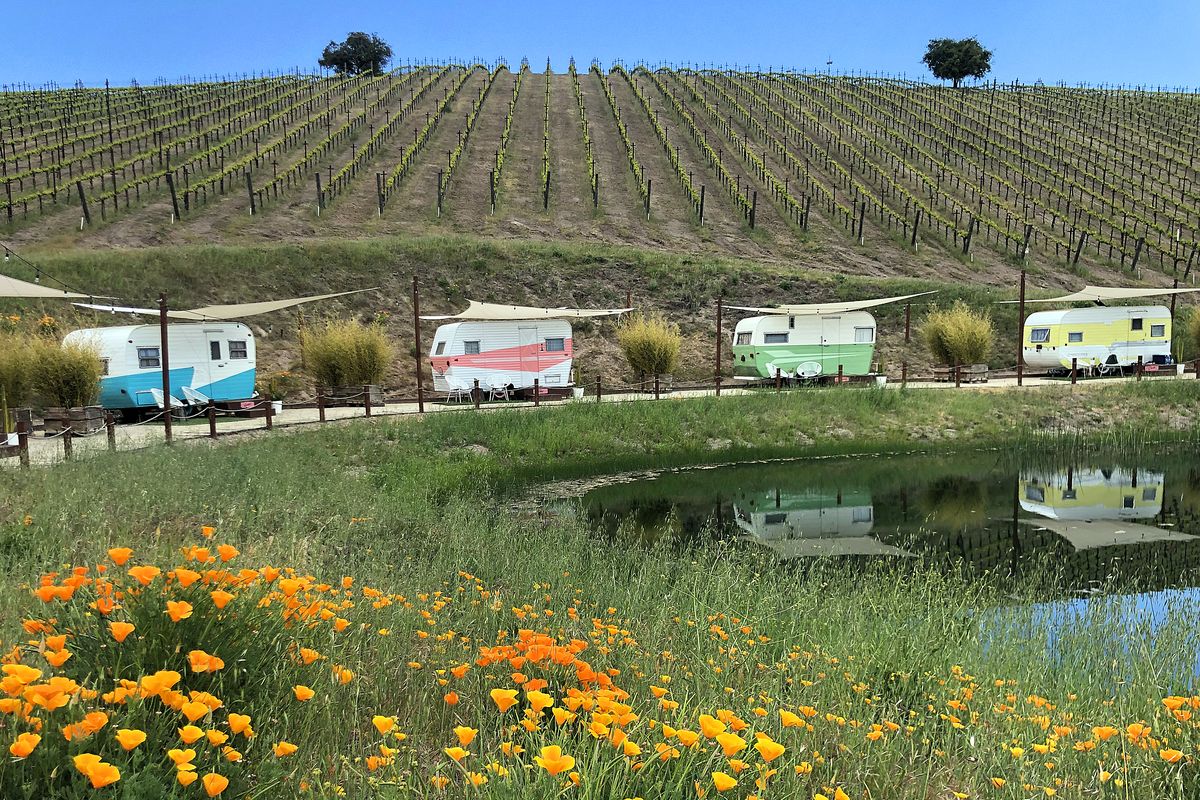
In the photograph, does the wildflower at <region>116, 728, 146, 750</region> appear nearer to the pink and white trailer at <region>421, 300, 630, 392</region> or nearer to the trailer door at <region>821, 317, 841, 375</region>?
the pink and white trailer at <region>421, 300, 630, 392</region>

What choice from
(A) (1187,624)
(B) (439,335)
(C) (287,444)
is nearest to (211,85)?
(B) (439,335)

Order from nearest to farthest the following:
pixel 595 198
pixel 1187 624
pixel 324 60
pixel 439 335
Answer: pixel 1187 624 < pixel 439 335 < pixel 595 198 < pixel 324 60

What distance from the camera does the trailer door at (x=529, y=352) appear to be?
2195cm

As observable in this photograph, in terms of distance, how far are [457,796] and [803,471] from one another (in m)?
14.1

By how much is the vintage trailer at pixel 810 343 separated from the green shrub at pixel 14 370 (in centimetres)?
1912

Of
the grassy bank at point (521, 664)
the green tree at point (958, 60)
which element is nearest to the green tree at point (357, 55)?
the green tree at point (958, 60)

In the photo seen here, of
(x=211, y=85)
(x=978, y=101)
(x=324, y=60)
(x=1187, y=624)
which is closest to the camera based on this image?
(x=1187, y=624)

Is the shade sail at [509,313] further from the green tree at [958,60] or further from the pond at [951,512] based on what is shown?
the green tree at [958,60]

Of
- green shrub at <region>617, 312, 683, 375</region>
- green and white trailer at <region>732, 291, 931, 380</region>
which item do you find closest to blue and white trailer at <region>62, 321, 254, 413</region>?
green shrub at <region>617, 312, 683, 375</region>

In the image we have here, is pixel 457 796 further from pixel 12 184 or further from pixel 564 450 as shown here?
pixel 12 184

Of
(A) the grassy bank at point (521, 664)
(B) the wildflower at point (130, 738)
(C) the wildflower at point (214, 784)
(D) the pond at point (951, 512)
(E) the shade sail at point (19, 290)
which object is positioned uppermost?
(E) the shade sail at point (19, 290)

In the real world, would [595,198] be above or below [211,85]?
below

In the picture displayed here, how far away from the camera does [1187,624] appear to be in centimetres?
595

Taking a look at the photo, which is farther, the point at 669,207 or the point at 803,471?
the point at 669,207
